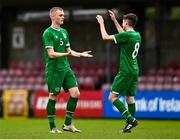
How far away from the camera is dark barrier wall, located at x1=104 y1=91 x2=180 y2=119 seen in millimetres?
20750

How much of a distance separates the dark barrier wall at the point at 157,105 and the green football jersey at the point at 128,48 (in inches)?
263

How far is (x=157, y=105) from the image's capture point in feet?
68.8

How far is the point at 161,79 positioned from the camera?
24.1 m

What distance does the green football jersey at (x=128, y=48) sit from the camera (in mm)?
13984

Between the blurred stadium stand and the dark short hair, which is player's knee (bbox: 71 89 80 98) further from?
the blurred stadium stand

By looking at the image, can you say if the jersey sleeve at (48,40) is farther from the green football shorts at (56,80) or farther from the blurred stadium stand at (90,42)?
the blurred stadium stand at (90,42)

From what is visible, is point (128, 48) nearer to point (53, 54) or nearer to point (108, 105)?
point (53, 54)

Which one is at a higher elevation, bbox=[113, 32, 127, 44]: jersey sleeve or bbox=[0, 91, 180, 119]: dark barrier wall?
bbox=[113, 32, 127, 44]: jersey sleeve

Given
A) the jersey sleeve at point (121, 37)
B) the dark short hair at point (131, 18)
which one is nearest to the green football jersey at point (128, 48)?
the jersey sleeve at point (121, 37)

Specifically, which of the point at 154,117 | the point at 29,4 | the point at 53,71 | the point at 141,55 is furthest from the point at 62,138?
the point at 29,4

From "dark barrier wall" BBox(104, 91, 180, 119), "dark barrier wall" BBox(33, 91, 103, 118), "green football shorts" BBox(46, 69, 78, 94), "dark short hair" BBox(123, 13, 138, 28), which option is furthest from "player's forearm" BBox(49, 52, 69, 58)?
"dark barrier wall" BBox(33, 91, 103, 118)

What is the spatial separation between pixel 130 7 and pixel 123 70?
12482 millimetres

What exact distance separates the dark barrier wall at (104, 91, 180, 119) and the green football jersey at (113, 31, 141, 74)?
668cm

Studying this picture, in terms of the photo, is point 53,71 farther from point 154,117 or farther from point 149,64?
point 149,64
